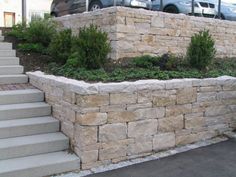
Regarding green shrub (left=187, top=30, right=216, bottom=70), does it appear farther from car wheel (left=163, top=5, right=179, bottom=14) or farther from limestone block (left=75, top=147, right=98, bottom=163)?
limestone block (left=75, top=147, right=98, bottom=163)

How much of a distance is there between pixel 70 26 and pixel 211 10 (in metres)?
3.53

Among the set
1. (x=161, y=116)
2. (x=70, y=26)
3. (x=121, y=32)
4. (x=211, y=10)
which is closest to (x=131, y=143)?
(x=161, y=116)

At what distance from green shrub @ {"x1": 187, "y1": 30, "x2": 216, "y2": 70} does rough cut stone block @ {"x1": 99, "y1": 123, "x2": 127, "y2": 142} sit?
2485 mm

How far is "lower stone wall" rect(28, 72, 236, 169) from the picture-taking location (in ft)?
14.2

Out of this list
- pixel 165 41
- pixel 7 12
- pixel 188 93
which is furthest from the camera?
pixel 7 12

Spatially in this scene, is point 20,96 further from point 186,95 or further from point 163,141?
point 186,95

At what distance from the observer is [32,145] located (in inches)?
172

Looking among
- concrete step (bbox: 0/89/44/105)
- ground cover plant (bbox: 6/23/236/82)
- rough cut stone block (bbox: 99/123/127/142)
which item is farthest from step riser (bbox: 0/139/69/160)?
concrete step (bbox: 0/89/44/105)

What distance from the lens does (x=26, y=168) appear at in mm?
4012

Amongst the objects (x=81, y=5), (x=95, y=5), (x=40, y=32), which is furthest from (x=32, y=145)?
(x=81, y=5)

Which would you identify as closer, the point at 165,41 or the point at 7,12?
the point at 165,41

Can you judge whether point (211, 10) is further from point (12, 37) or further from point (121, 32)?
point (12, 37)

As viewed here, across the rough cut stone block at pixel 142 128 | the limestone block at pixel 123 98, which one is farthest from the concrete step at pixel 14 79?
the rough cut stone block at pixel 142 128

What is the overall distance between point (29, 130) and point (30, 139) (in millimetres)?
198
